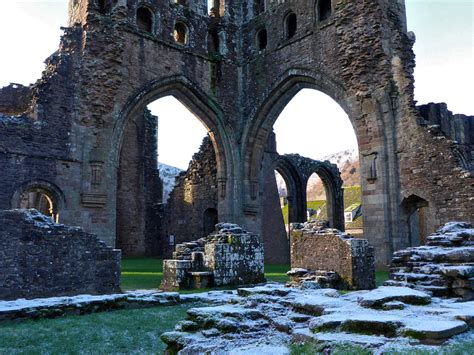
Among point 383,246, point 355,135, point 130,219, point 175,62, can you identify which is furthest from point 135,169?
point 383,246

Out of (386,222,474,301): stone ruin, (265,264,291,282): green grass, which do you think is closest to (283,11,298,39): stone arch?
(265,264,291,282): green grass

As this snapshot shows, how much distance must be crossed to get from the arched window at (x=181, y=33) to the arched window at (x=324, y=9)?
4.41 m

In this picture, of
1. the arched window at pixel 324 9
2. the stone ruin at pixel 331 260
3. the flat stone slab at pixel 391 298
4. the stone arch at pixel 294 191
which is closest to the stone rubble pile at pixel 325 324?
the flat stone slab at pixel 391 298

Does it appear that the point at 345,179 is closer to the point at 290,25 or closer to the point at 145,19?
the point at 290,25

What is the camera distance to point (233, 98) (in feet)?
53.4

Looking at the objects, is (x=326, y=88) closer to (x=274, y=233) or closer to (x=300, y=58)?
(x=300, y=58)

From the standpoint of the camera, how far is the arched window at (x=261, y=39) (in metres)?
16.4

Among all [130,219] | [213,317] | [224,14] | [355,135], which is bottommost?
[213,317]

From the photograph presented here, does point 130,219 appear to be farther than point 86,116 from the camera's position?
Yes

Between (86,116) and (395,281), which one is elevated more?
(86,116)

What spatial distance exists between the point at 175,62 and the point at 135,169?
6108 mm

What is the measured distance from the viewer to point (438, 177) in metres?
10.6

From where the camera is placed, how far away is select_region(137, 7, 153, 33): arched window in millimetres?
14798

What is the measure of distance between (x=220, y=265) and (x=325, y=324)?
4941mm
